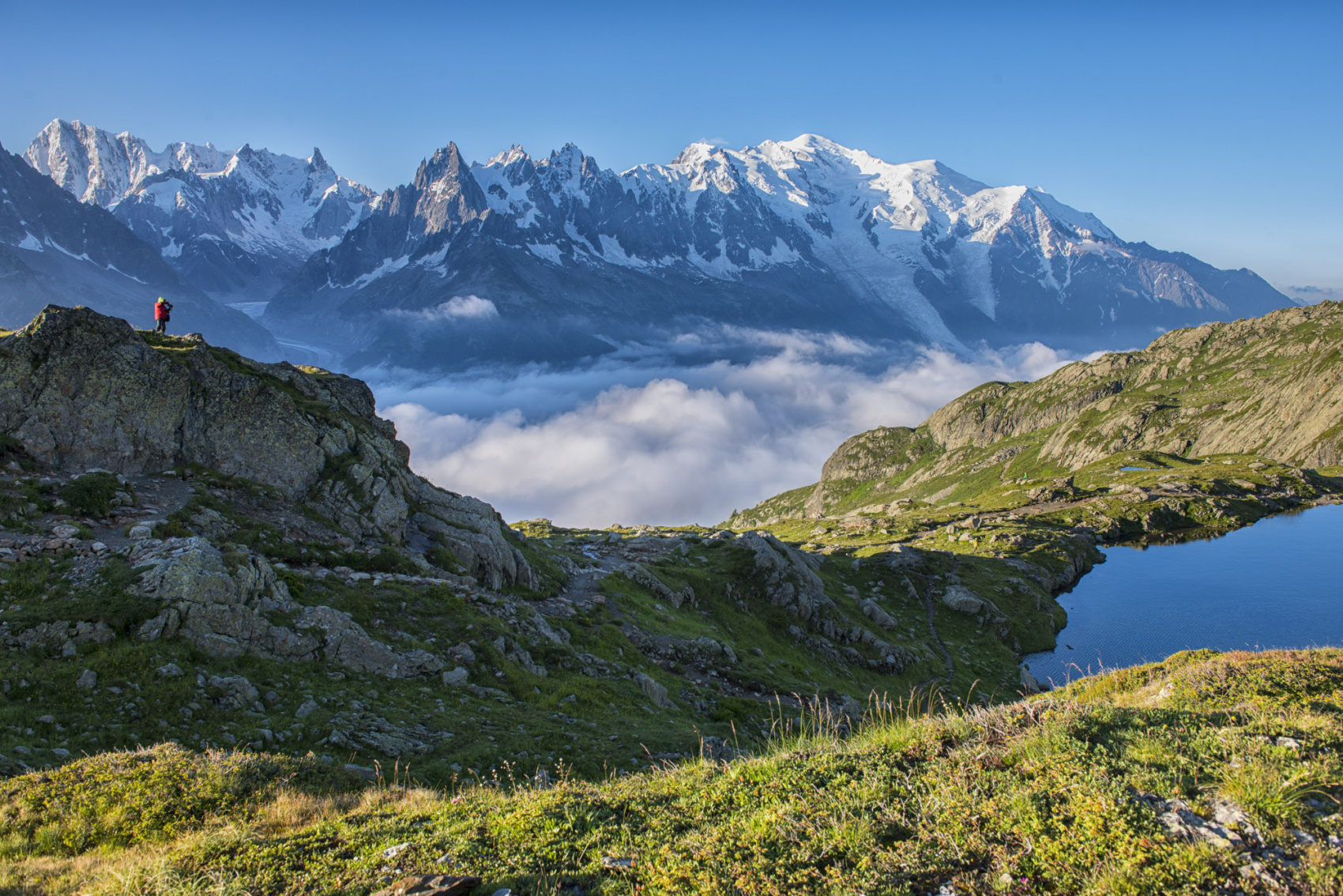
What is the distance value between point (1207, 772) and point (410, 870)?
12570 mm

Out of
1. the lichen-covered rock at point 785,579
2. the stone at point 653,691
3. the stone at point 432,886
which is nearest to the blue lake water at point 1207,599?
the lichen-covered rock at point 785,579

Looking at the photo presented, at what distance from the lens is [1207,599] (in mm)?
105500

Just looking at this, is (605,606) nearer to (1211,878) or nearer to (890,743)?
(890,743)

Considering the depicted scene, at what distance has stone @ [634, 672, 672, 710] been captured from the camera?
32688 mm

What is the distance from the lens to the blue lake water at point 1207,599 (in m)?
85.2

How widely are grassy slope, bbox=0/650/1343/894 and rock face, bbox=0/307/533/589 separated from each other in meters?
25.6

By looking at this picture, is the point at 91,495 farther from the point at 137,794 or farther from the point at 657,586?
the point at 657,586

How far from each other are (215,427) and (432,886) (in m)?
37.8

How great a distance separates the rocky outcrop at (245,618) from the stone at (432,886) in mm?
17008

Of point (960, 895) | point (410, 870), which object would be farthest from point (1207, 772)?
point (410, 870)

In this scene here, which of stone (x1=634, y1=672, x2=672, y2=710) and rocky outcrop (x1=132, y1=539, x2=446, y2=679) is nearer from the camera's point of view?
rocky outcrop (x1=132, y1=539, x2=446, y2=679)

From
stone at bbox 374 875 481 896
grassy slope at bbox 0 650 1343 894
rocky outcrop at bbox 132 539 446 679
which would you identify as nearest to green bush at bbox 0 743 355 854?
Answer: grassy slope at bbox 0 650 1343 894

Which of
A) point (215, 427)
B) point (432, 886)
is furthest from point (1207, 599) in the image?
point (215, 427)

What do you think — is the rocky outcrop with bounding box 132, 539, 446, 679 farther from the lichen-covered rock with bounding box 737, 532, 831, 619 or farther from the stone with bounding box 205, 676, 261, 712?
the lichen-covered rock with bounding box 737, 532, 831, 619
